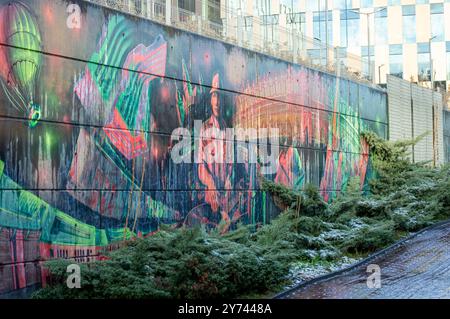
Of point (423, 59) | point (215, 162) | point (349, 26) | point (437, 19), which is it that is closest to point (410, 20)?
point (437, 19)

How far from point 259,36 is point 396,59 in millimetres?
50480

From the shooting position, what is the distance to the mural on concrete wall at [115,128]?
13.8 metres

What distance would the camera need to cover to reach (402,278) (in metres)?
16.0

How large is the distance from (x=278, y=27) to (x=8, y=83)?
42.9ft

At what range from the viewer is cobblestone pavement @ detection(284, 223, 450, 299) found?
1423cm

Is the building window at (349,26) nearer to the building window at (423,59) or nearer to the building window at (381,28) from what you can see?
the building window at (381,28)

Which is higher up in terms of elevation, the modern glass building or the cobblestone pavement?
the modern glass building

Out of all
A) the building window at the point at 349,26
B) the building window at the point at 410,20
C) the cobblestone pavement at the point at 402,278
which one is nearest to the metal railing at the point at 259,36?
the cobblestone pavement at the point at 402,278

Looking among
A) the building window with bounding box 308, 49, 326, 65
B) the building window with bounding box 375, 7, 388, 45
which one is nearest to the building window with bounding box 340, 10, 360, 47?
the building window with bounding box 375, 7, 388, 45

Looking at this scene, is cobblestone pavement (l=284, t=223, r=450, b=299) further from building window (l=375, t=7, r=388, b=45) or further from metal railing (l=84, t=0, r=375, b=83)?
building window (l=375, t=7, r=388, b=45)

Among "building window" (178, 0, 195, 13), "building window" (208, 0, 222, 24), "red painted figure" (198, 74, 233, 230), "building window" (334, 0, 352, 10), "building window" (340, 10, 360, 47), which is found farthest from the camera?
"building window" (340, 10, 360, 47)

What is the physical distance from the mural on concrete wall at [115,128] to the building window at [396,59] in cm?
4911

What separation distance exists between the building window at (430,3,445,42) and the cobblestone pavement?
174ft

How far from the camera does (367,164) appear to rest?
3056 cm
